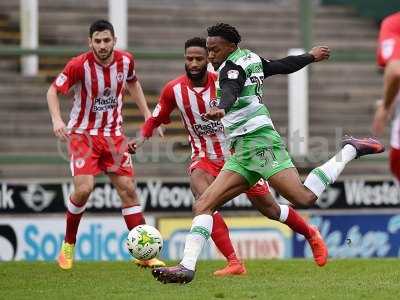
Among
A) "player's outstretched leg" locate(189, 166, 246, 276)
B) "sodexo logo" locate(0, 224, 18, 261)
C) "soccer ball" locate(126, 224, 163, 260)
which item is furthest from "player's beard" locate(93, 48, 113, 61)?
"sodexo logo" locate(0, 224, 18, 261)

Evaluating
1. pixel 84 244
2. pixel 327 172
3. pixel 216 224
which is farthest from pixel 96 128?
pixel 84 244

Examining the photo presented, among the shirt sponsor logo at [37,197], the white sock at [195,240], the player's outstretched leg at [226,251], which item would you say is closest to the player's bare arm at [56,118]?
the player's outstretched leg at [226,251]

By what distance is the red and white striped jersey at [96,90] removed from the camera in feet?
36.1

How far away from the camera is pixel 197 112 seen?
10500 mm

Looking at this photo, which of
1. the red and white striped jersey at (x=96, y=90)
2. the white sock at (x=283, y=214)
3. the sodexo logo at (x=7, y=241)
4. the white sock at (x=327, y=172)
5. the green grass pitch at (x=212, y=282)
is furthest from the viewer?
the sodexo logo at (x=7, y=241)

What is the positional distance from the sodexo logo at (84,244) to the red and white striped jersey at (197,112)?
446cm

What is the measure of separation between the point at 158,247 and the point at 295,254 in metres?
5.53

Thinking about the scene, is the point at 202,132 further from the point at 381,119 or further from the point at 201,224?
the point at 381,119

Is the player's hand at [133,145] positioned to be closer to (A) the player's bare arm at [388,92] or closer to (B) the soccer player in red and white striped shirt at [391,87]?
(B) the soccer player in red and white striped shirt at [391,87]

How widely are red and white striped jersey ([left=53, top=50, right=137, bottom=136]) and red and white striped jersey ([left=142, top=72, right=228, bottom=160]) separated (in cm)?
76

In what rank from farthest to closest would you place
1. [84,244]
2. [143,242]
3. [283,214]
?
[84,244] → [283,214] → [143,242]

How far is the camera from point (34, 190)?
1470 cm

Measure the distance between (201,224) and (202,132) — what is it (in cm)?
190

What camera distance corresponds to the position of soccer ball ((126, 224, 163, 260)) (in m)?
9.97
